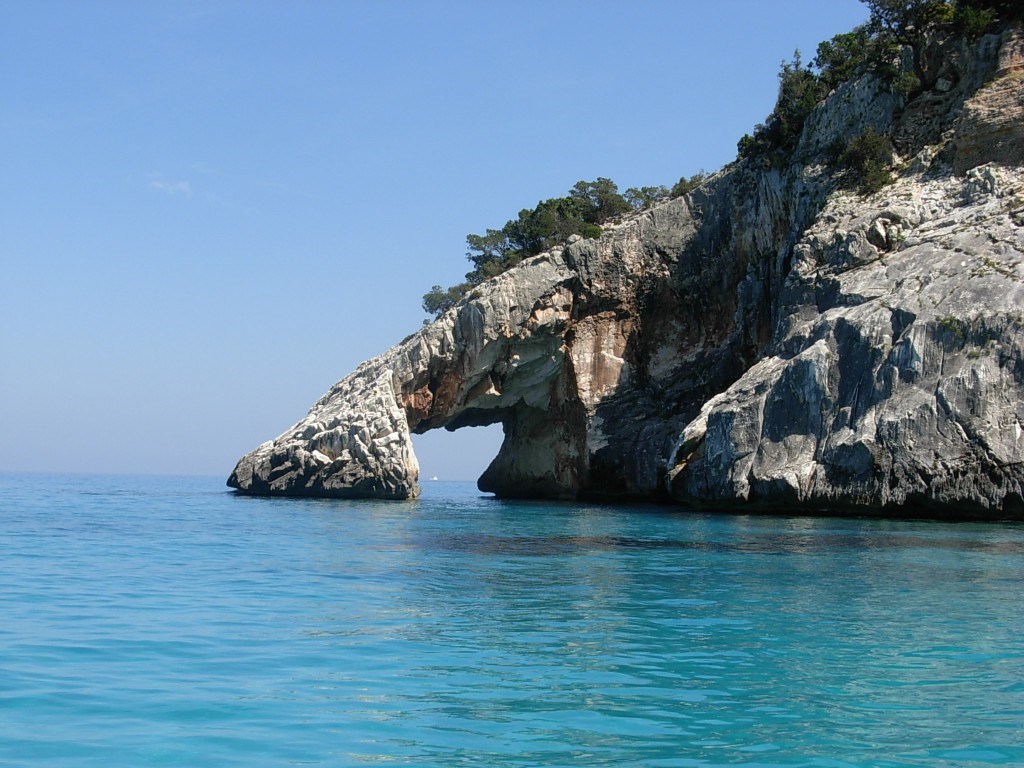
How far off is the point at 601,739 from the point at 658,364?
42812 mm

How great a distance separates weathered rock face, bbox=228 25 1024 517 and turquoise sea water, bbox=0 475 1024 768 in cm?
942

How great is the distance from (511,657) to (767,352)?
28.5 m

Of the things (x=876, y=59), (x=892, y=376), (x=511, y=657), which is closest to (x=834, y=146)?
(x=876, y=59)

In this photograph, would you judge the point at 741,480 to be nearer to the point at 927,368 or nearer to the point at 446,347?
the point at 927,368

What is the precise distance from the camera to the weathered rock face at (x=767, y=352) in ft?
96.2

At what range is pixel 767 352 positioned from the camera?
3653 centimetres

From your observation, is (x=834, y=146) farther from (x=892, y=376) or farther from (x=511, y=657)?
(x=511, y=657)

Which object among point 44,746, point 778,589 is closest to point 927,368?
point 778,589

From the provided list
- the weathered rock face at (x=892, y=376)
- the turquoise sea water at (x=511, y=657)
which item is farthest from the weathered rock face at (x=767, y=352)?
the turquoise sea water at (x=511, y=657)

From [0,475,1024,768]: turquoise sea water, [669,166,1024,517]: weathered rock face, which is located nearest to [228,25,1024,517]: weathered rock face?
[669,166,1024,517]: weathered rock face

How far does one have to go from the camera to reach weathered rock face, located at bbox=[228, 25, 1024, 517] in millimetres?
29328

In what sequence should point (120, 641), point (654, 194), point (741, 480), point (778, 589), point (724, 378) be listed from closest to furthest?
1. point (120, 641)
2. point (778, 589)
3. point (741, 480)
4. point (724, 378)
5. point (654, 194)

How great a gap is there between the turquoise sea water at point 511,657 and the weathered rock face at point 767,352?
9.42 metres

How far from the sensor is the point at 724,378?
45000 millimetres
